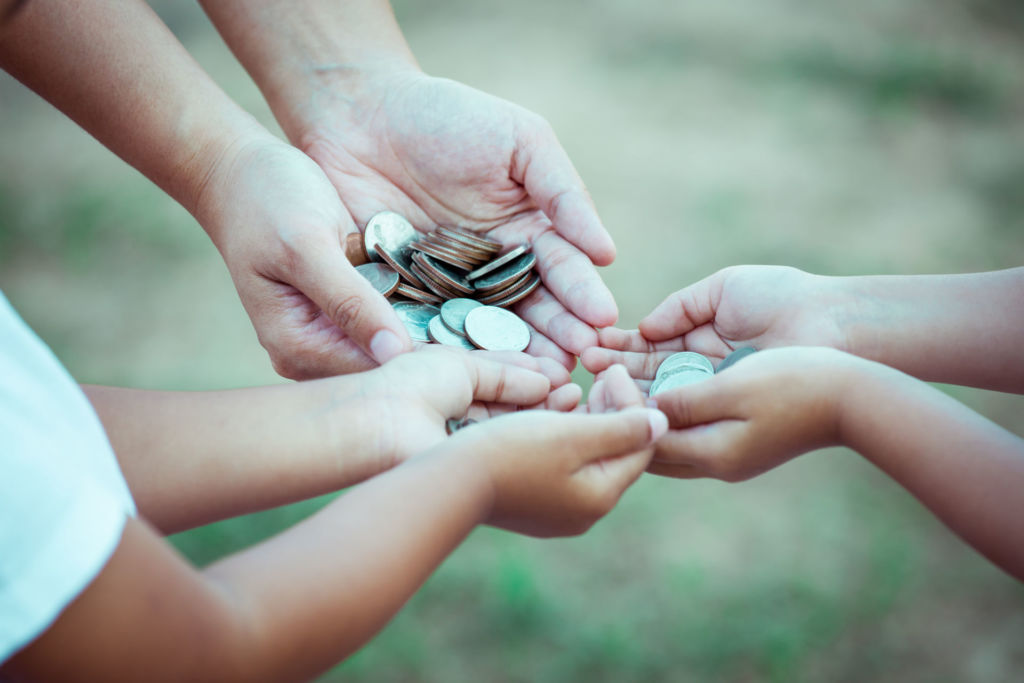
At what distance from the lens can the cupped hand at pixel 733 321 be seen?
217 centimetres

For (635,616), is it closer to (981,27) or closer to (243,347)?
(243,347)

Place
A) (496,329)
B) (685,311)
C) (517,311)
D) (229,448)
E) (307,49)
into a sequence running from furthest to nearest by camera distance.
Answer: (307,49) → (517,311) → (496,329) → (685,311) → (229,448)

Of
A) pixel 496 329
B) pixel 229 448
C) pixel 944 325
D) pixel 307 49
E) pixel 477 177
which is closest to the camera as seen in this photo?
pixel 229 448

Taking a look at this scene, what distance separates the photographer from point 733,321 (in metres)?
2.29

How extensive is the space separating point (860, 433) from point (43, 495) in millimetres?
1615

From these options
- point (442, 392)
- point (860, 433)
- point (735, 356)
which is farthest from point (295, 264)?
point (860, 433)

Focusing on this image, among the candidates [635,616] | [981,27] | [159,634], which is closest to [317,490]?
[159,634]

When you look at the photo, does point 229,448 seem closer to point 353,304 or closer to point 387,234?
point 353,304

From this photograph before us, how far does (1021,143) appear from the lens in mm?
6340

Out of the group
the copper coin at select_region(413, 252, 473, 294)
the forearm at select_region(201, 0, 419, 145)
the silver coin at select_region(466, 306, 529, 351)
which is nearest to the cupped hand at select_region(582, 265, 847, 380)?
the silver coin at select_region(466, 306, 529, 351)

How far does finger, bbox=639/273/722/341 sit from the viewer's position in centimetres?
235

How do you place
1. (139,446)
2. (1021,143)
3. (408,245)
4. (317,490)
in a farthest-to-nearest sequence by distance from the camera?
1. (1021,143)
2. (408,245)
3. (317,490)
4. (139,446)

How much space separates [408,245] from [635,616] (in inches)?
80.7

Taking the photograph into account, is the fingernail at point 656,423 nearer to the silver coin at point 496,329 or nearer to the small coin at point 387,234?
the silver coin at point 496,329
